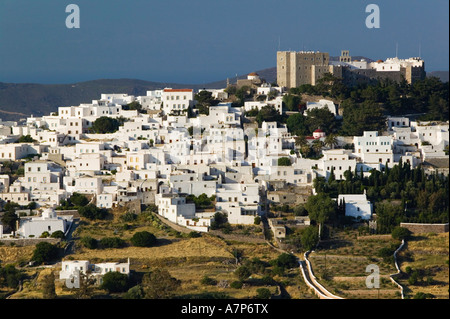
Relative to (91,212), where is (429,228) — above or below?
below

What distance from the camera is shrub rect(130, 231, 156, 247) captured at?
68.7ft

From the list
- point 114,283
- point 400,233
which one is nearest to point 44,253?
point 114,283

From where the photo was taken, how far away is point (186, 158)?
82.3 feet

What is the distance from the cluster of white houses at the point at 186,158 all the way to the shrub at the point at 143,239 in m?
1.29

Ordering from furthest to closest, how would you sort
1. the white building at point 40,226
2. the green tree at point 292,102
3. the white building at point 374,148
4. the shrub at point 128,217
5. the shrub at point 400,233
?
1. the green tree at point 292,102
2. the white building at point 374,148
3. the shrub at point 128,217
4. the white building at point 40,226
5. the shrub at point 400,233

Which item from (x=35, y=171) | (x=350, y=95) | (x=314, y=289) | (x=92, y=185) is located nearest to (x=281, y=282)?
(x=314, y=289)

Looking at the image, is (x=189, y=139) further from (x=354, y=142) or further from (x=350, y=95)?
(x=350, y=95)

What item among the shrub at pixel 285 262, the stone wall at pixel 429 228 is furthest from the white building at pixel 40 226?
the stone wall at pixel 429 228

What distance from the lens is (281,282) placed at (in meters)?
19.0

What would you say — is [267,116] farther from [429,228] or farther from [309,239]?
[429,228]

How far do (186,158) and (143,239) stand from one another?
466 cm

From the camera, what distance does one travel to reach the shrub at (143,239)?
68.7 ft

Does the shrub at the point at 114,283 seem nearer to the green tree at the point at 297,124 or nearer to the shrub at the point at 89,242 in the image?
the shrub at the point at 89,242

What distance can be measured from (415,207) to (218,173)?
560 cm
